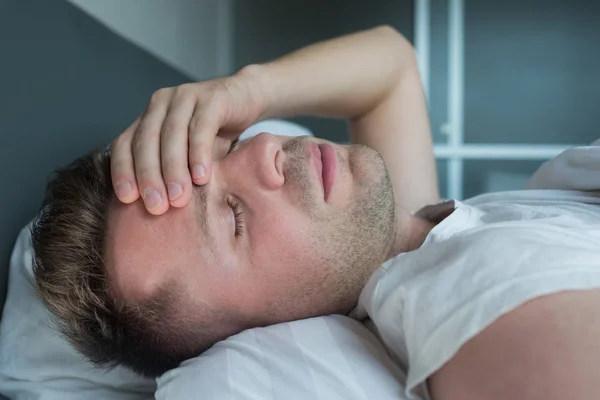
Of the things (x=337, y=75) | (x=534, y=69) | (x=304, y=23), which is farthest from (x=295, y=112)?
(x=534, y=69)

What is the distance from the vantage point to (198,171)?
76cm

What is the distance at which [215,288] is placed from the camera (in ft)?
2.65

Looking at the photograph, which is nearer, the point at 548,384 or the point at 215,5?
the point at 548,384

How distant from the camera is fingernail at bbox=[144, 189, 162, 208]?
728mm

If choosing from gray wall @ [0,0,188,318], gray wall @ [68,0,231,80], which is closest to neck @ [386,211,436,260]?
gray wall @ [0,0,188,318]

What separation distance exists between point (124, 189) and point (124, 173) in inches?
0.9

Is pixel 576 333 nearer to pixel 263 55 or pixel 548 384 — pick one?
pixel 548 384

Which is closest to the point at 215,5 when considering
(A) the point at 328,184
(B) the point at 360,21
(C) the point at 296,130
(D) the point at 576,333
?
(B) the point at 360,21

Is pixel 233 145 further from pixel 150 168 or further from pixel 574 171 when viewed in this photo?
pixel 574 171

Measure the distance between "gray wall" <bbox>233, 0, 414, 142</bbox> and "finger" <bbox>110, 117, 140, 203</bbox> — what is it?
1758mm

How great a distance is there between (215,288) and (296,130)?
0.77 metres

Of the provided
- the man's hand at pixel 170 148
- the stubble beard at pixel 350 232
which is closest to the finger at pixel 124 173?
the man's hand at pixel 170 148

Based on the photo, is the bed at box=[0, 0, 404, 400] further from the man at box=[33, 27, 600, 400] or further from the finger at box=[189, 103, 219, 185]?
the finger at box=[189, 103, 219, 185]

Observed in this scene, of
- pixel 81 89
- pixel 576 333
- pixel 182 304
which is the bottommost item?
pixel 182 304
